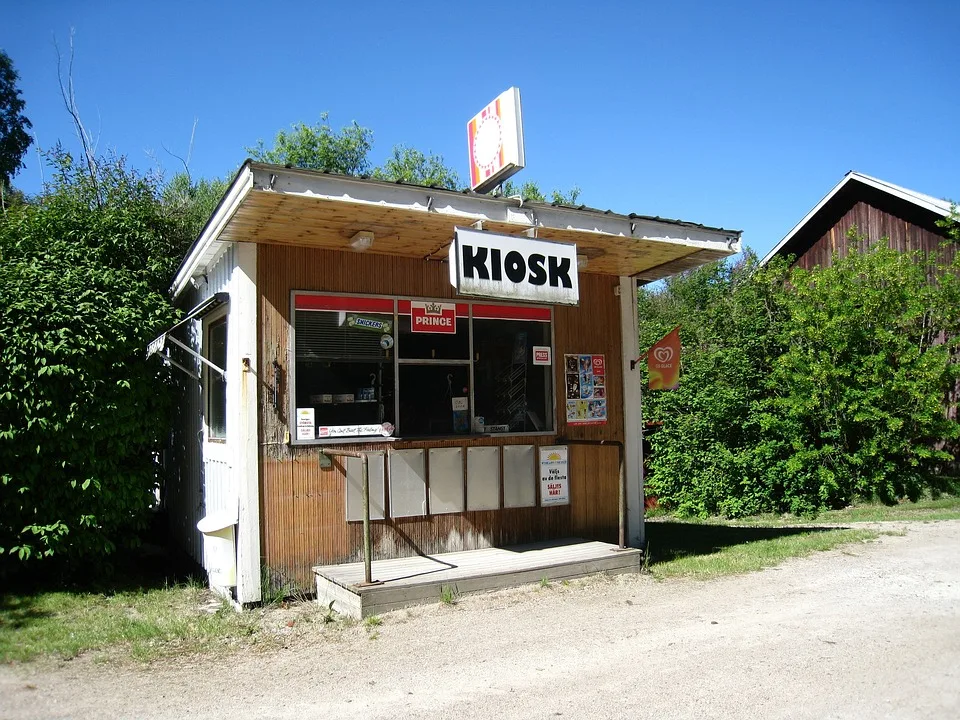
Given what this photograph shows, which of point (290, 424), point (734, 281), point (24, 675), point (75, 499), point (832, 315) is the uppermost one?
point (734, 281)

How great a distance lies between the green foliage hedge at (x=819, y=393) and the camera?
1335 centimetres

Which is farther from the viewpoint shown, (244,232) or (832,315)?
(832,315)

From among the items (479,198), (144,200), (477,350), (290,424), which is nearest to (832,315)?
(477,350)

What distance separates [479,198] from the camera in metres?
7.38

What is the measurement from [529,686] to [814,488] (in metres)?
10.6

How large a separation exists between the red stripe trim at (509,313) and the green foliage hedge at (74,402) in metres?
3.50

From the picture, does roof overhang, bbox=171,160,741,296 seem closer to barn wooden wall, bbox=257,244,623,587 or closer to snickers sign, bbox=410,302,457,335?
barn wooden wall, bbox=257,244,623,587

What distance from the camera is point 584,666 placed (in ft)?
17.4

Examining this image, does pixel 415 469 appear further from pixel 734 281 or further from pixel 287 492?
pixel 734 281

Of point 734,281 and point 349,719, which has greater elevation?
point 734,281

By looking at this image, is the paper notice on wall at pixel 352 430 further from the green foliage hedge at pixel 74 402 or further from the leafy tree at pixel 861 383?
the leafy tree at pixel 861 383

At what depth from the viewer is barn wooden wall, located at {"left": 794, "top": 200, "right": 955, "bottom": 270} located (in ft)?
55.6

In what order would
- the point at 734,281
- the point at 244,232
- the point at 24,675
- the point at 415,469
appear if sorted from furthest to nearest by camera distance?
the point at 734,281, the point at 415,469, the point at 244,232, the point at 24,675

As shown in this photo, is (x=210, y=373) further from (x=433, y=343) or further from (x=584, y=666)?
(x=584, y=666)
